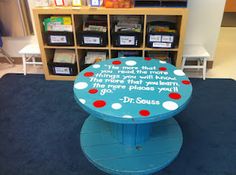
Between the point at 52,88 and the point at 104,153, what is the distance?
3.64ft

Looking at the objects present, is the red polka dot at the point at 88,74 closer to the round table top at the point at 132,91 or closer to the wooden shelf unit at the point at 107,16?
the round table top at the point at 132,91

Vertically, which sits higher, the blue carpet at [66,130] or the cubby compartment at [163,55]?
the cubby compartment at [163,55]

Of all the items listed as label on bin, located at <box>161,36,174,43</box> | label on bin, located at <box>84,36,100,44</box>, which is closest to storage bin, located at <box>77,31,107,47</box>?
label on bin, located at <box>84,36,100,44</box>

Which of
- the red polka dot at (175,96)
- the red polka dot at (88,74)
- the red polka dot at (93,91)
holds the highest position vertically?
the red polka dot at (88,74)

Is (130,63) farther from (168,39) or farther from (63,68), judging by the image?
(63,68)

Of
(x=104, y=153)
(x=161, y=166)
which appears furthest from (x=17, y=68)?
(x=161, y=166)

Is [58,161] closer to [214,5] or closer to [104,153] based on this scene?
[104,153]

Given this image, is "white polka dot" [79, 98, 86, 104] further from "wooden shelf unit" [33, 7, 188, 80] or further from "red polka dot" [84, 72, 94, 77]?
"wooden shelf unit" [33, 7, 188, 80]

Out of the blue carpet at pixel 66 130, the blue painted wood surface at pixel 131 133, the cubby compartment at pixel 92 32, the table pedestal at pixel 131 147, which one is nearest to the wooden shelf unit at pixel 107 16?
the cubby compartment at pixel 92 32

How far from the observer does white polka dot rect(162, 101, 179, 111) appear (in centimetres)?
116

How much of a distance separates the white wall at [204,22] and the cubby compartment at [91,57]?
2.42ft

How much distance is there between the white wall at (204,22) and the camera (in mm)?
2270

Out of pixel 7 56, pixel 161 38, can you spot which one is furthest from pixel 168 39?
pixel 7 56

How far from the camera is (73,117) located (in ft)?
6.19
